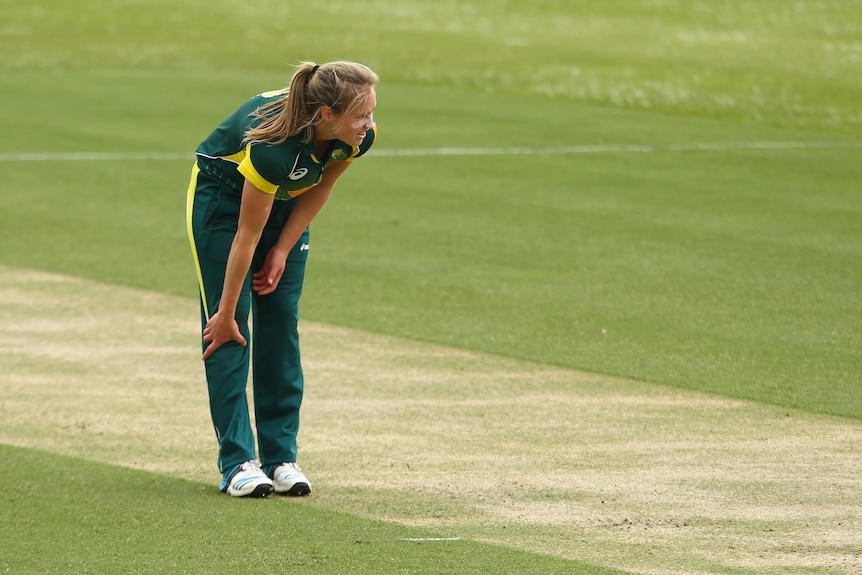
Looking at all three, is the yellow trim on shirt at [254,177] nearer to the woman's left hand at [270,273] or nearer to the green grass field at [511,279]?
the woman's left hand at [270,273]

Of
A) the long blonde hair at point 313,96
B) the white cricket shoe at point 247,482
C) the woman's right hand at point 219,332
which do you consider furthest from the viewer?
the white cricket shoe at point 247,482

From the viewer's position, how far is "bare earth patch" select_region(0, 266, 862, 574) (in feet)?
17.0

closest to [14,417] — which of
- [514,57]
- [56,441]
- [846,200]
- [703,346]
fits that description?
[56,441]

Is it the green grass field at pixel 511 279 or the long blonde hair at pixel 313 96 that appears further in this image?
the green grass field at pixel 511 279

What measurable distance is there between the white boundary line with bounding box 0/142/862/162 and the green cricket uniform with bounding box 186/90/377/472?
934 cm

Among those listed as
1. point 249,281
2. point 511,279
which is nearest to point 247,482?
point 249,281

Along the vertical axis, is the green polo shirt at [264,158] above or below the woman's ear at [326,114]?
below

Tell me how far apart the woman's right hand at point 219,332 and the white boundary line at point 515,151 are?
31.3 ft

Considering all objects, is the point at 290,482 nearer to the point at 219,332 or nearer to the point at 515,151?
the point at 219,332

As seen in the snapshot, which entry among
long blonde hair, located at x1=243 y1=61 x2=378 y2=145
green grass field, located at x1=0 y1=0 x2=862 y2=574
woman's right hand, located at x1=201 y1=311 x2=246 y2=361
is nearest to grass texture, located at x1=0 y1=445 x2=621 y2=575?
green grass field, located at x1=0 y1=0 x2=862 y2=574

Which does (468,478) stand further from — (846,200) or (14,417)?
(846,200)

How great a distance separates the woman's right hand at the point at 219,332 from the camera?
18.2ft

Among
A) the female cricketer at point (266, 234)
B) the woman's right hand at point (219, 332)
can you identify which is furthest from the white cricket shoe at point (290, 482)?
the woman's right hand at point (219, 332)

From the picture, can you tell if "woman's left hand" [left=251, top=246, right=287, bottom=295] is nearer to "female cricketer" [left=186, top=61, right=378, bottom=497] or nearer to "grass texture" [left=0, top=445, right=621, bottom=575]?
"female cricketer" [left=186, top=61, right=378, bottom=497]
